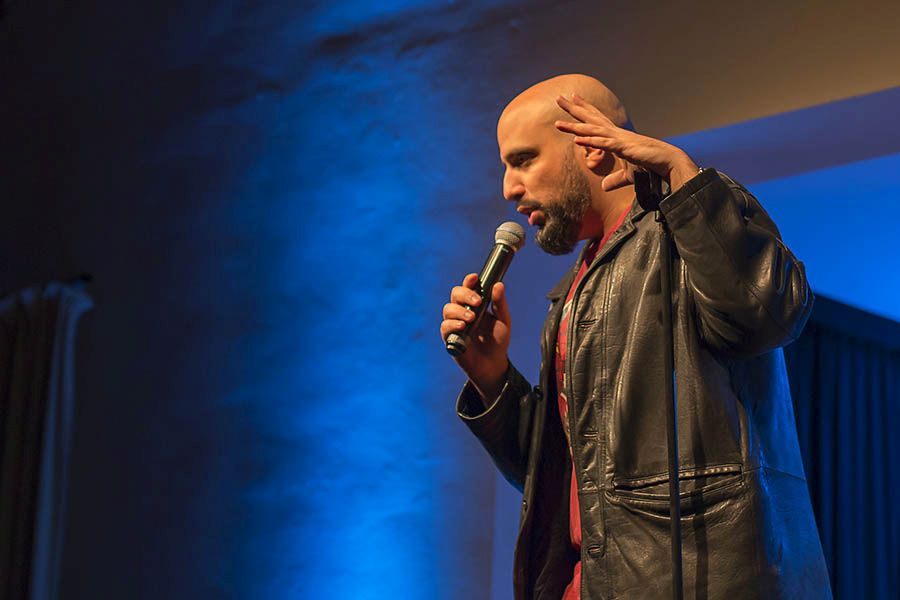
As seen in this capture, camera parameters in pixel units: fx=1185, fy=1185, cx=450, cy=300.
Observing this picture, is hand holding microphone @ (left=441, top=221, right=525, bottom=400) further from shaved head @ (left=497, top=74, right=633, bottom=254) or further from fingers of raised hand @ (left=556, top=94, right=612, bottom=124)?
fingers of raised hand @ (left=556, top=94, right=612, bottom=124)

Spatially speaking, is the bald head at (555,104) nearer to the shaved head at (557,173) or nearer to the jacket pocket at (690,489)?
the shaved head at (557,173)

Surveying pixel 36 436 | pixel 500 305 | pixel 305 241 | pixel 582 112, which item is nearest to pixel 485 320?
pixel 500 305

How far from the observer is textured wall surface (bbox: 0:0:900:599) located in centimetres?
339

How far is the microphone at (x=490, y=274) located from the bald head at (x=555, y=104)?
0.82ft

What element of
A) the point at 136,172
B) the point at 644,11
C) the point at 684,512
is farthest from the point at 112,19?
the point at 684,512

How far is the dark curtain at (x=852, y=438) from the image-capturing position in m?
3.79

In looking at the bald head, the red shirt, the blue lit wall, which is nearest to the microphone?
the red shirt

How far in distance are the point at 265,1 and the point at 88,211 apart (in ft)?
3.63

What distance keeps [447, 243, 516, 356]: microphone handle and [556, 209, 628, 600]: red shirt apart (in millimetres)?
149

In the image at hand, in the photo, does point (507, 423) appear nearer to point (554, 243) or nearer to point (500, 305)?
point (500, 305)

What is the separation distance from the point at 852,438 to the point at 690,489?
2.28m

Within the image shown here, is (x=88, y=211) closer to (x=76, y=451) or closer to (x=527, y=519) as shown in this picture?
(x=76, y=451)

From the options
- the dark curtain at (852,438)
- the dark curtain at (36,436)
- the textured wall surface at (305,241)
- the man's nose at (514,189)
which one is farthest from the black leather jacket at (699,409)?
the dark curtain at (36,436)

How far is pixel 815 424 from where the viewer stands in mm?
3928
